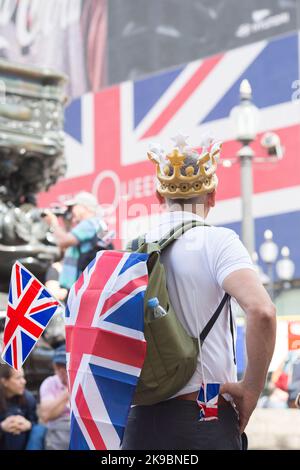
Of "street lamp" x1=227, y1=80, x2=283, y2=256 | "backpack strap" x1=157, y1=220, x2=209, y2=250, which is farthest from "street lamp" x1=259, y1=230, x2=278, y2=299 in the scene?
"backpack strap" x1=157, y1=220, x2=209, y2=250

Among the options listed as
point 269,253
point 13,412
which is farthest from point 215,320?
point 269,253

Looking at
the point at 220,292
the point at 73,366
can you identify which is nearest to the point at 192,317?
the point at 220,292

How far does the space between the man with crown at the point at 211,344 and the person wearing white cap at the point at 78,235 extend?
355 cm

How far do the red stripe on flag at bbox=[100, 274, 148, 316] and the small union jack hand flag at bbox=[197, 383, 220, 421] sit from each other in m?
0.36

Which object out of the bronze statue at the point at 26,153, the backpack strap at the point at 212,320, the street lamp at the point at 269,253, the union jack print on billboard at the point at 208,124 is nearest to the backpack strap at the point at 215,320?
the backpack strap at the point at 212,320

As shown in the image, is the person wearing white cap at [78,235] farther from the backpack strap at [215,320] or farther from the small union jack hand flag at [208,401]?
the small union jack hand flag at [208,401]

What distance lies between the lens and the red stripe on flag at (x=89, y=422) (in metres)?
3.42

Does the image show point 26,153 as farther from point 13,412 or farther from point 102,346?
point 102,346

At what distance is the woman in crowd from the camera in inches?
286

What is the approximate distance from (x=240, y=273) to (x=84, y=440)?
71cm

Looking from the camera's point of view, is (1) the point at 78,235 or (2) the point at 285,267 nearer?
(1) the point at 78,235

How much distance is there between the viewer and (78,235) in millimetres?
7082

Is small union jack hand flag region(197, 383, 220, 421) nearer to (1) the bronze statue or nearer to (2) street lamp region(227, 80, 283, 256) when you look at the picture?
(1) the bronze statue

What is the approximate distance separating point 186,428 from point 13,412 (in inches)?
163
